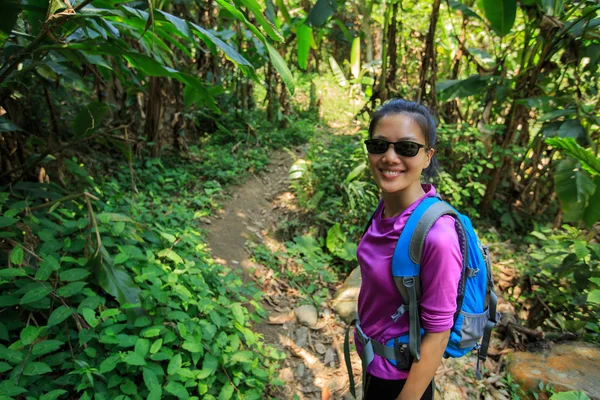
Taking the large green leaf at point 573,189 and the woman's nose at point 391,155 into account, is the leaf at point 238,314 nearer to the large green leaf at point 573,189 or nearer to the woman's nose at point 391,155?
the woman's nose at point 391,155

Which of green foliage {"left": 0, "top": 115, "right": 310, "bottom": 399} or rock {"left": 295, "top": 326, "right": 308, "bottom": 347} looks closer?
green foliage {"left": 0, "top": 115, "right": 310, "bottom": 399}

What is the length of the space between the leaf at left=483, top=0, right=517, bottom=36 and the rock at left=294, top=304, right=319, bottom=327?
10.5 feet

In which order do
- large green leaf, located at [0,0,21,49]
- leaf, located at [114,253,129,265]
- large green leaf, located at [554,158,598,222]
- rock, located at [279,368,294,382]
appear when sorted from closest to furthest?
large green leaf, located at [0,0,21,49] < leaf, located at [114,253,129,265] < rock, located at [279,368,294,382] < large green leaf, located at [554,158,598,222]

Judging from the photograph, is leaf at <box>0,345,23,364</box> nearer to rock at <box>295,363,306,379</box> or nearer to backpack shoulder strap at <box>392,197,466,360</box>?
backpack shoulder strap at <box>392,197,466,360</box>

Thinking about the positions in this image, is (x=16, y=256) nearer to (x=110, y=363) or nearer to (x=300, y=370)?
(x=110, y=363)

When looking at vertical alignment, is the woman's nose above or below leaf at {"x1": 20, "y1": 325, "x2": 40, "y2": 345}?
above

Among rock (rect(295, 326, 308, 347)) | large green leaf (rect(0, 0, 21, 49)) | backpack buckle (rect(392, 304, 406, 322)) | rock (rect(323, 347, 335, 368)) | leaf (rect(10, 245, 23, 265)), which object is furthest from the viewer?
rock (rect(295, 326, 308, 347))

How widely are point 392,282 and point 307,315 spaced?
2.02m

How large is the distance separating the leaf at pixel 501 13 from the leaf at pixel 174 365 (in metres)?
3.71

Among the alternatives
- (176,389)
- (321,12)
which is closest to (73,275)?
(176,389)

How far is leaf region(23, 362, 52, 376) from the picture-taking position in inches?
53.7

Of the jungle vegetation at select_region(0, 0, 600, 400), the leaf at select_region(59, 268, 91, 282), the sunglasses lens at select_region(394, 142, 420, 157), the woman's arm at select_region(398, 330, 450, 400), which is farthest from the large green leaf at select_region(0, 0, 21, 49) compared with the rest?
the woman's arm at select_region(398, 330, 450, 400)

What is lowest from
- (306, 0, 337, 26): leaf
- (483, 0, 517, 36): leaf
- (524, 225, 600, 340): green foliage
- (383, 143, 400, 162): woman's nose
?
(524, 225, 600, 340): green foliage

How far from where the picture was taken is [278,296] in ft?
10.9
